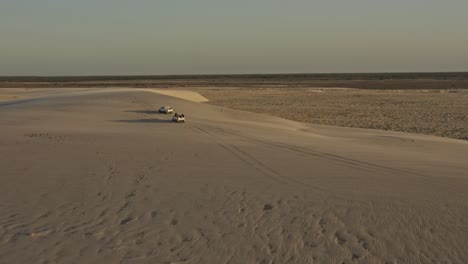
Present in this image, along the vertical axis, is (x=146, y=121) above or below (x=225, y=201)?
below

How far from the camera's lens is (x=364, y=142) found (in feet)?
53.6

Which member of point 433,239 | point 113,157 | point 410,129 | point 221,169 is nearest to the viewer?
point 433,239

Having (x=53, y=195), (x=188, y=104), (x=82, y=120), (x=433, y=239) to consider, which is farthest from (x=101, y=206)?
(x=188, y=104)

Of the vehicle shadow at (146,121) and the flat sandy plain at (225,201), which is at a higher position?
the flat sandy plain at (225,201)

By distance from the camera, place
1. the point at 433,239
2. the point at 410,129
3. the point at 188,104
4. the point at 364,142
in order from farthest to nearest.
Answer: the point at 188,104
the point at 410,129
the point at 364,142
the point at 433,239

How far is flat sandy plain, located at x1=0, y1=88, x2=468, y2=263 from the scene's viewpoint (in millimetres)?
5985

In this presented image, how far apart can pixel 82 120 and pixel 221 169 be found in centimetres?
1131

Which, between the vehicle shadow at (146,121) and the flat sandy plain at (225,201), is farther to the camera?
the vehicle shadow at (146,121)

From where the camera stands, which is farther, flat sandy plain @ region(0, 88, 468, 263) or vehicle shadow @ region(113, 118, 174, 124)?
vehicle shadow @ region(113, 118, 174, 124)

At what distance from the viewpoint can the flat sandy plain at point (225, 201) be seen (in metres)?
5.98

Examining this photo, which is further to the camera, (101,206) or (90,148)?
(90,148)

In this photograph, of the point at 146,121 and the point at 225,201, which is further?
the point at 146,121

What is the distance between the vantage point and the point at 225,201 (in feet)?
26.2

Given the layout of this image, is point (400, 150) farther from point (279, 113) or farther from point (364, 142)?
point (279, 113)
